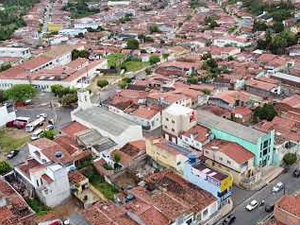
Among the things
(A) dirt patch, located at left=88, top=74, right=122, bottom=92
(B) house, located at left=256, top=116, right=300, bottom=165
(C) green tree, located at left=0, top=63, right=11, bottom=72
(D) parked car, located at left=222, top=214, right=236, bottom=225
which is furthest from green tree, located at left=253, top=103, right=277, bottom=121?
(C) green tree, located at left=0, top=63, right=11, bottom=72

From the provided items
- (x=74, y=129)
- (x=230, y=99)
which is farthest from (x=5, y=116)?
(x=230, y=99)

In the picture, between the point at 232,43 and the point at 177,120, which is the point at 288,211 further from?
the point at 232,43

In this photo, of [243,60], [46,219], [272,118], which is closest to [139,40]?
[243,60]

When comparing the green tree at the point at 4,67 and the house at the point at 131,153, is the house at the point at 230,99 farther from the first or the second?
the green tree at the point at 4,67

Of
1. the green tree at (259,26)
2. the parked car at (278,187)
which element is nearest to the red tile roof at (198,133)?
the parked car at (278,187)

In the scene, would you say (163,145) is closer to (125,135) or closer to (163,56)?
(125,135)

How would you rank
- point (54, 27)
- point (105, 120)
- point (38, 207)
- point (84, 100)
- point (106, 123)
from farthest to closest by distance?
point (54, 27) → point (84, 100) → point (105, 120) → point (106, 123) → point (38, 207)
